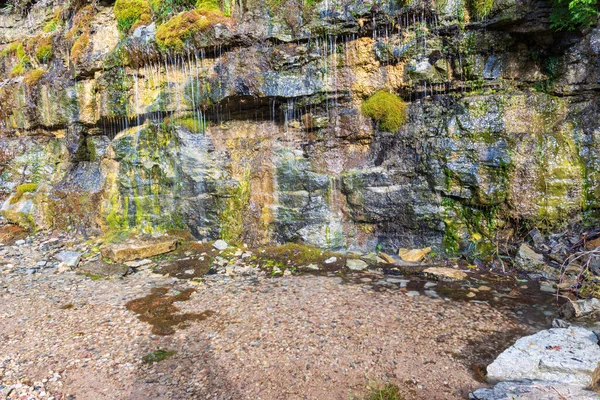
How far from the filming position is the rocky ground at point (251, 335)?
4.14m

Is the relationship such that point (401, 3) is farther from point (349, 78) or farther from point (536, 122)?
point (536, 122)

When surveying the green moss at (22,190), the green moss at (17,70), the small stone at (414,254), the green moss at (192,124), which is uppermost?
the green moss at (17,70)

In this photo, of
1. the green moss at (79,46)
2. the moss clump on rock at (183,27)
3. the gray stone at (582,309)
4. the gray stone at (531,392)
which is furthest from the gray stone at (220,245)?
the green moss at (79,46)

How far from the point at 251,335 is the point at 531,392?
11.4 feet

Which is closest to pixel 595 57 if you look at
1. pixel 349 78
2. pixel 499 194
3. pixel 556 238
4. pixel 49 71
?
pixel 499 194

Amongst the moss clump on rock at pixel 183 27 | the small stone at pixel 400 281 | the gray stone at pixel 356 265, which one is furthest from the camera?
the moss clump on rock at pixel 183 27

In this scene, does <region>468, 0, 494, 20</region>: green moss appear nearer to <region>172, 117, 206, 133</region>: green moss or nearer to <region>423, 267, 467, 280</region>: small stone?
<region>423, 267, 467, 280</region>: small stone

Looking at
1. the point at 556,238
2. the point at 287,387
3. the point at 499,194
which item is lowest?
the point at 287,387

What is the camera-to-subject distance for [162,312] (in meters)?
6.13

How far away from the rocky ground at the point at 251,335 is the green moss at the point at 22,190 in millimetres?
5094

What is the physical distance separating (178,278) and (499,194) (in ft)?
25.1

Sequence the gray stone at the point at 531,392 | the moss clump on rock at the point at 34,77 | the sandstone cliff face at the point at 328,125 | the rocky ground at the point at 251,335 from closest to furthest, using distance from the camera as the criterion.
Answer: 1. the gray stone at the point at 531,392
2. the rocky ground at the point at 251,335
3. the sandstone cliff face at the point at 328,125
4. the moss clump on rock at the point at 34,77

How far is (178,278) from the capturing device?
7770 mm

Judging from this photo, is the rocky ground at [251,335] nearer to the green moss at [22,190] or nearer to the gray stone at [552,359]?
the gray stone at [552,359]
